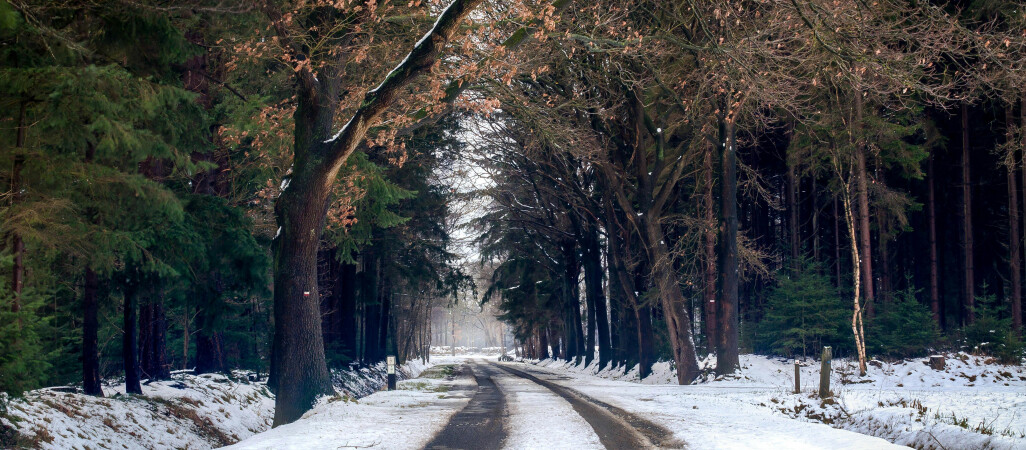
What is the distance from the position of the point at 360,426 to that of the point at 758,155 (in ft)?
87.2

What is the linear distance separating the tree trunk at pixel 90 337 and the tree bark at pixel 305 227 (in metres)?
3.19

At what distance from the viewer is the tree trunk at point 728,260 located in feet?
66.0

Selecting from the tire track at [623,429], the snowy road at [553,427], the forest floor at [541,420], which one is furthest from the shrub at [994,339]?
the tire track at [623,429]

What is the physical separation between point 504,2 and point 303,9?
377 cm

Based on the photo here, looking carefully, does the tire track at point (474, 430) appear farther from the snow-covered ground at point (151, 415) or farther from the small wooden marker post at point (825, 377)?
→ the small wooden marker post at point (825, 377)

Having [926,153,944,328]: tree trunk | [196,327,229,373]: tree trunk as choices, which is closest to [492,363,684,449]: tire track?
[196,327,229,373]: tree trunk

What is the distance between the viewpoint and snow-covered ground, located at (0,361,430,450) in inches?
356

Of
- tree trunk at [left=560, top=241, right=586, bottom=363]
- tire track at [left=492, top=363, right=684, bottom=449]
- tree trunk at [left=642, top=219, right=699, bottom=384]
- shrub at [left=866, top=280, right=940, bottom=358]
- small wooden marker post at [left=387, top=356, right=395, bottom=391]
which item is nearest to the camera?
tire track at [left=492, top=363, right=684, bottom=449]

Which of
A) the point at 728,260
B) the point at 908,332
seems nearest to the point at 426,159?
the point at 728,260

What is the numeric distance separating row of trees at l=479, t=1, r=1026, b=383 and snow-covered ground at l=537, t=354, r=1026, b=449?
6.81ft

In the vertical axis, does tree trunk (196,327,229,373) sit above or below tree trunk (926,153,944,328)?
below

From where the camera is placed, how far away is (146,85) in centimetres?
867

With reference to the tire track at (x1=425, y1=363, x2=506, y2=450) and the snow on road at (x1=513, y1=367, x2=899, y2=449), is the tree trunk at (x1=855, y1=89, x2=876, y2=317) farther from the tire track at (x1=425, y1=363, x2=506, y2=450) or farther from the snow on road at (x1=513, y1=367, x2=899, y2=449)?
the tire track at (x1=425, y1=363, x2=506, y2=450)

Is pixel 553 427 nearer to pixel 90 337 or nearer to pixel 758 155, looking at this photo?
pixel 90 337
